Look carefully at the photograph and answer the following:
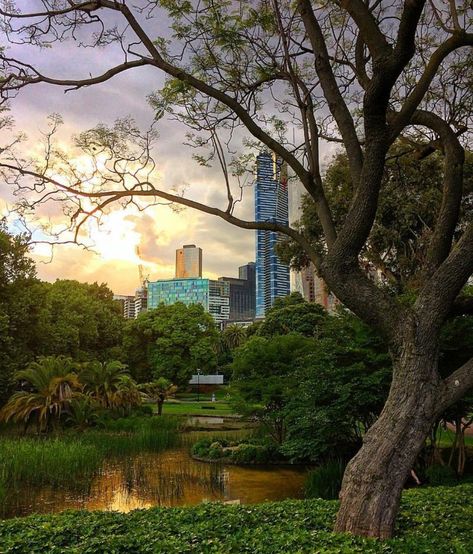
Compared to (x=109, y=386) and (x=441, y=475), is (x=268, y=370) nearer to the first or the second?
(x=441, y=475)

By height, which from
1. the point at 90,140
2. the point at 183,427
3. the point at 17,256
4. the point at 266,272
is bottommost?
the point at 183,427

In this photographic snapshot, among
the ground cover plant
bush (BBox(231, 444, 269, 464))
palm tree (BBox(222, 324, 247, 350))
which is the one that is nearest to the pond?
the ground cover plant

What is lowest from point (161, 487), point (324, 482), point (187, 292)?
point (161, 487)

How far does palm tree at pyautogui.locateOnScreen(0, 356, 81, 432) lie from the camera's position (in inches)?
645

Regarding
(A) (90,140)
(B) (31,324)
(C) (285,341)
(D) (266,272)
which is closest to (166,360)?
(B) (31,324)

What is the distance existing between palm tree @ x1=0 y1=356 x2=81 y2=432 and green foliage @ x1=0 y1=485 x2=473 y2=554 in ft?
39.4

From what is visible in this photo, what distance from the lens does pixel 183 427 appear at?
1819 centimetres

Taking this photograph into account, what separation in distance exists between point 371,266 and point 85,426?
10.8m

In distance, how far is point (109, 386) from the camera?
1844 centimetres

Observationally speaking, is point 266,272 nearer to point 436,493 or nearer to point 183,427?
point 183,427

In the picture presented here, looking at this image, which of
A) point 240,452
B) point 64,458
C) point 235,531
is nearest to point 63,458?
point 64,458

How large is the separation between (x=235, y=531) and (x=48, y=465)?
6398 millimetres

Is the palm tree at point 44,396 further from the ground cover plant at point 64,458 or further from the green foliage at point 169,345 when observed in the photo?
the green foliage at point 169,345

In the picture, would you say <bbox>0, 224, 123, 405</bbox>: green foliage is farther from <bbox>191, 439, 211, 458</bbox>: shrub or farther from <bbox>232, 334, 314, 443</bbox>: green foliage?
<bbox>191, 439, 211, 458</bbox>: shrub
